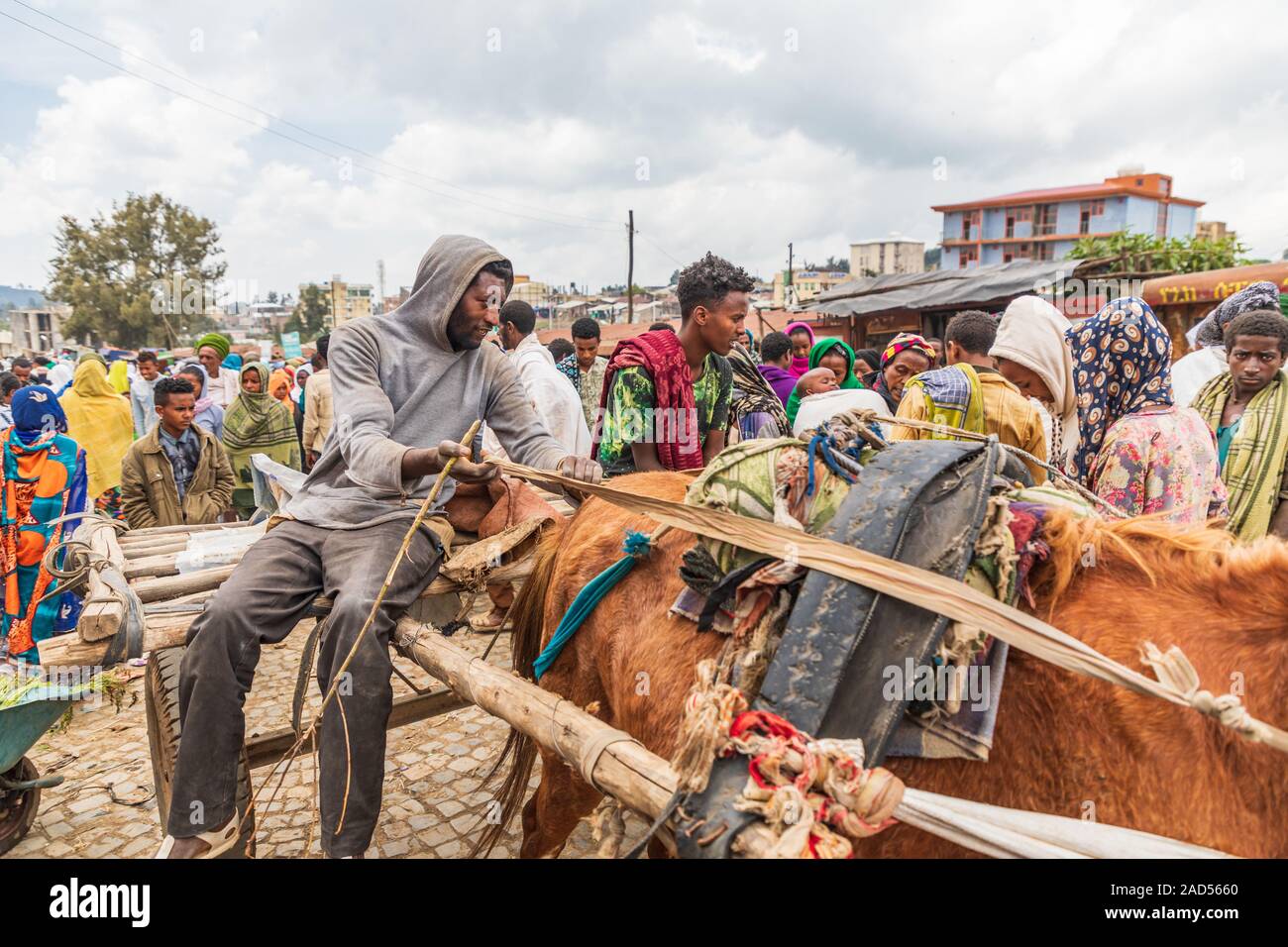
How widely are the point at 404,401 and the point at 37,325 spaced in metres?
71.9

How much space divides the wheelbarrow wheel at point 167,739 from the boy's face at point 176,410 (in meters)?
2.76

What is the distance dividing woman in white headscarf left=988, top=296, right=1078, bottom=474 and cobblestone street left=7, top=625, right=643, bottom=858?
2428 mm

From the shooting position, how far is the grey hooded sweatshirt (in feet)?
8.80

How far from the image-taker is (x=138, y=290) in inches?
1350

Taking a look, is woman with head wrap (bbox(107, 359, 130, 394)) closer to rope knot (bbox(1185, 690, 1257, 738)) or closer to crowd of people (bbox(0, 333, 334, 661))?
crowd of people (bbox(0, 333, 334, 661))

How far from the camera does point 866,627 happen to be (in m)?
1.46

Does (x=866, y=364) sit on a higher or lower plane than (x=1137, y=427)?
higher

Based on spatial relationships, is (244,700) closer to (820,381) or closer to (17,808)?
(17,808)

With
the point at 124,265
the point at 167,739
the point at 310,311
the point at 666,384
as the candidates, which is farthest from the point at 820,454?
the point at 310,311

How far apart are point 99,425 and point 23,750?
16.0 ft

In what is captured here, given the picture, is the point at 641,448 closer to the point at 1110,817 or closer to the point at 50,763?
the point at 1110,817

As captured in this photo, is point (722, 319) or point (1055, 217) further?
point (1055, 217)

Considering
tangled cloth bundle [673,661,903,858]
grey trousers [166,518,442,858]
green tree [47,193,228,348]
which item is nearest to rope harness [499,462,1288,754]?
Answer: tangled cloth bundle [673,661,903,858]
